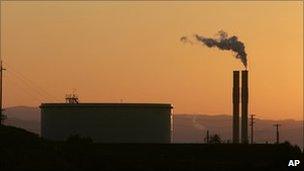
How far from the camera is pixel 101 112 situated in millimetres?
71438

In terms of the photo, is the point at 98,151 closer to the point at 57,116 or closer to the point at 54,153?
the point at 54,153

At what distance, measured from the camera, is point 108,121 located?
71500 mm

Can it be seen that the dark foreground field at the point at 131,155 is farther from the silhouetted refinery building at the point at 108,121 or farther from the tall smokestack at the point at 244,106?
the tall smokestack at the point at 244,106

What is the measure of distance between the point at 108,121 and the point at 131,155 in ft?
46.8

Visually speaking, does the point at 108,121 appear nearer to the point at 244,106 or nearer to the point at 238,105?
the point at 244,106

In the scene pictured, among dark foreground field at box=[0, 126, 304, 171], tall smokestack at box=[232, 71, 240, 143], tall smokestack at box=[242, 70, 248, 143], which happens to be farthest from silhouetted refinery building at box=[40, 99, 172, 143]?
dark foreground field at box=[0, 126, 304, 171]

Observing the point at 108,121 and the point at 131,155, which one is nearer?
the point at 131,155

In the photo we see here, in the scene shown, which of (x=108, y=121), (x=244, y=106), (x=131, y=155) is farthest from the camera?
(x=244, y=106)

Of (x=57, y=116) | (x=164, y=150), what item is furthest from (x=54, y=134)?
(x=164, y=150)

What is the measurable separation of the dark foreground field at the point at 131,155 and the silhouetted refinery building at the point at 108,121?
9809 millimetres

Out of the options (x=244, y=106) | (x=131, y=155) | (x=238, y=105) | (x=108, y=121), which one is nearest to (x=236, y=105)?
Result: (x=238, y=105)

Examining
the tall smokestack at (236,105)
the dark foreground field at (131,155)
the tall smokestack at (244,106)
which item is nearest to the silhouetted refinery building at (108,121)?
the tall smokestack at (244,106)

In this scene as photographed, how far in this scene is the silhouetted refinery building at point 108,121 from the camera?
71.4 meters

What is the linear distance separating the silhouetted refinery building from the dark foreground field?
981 centimetres
